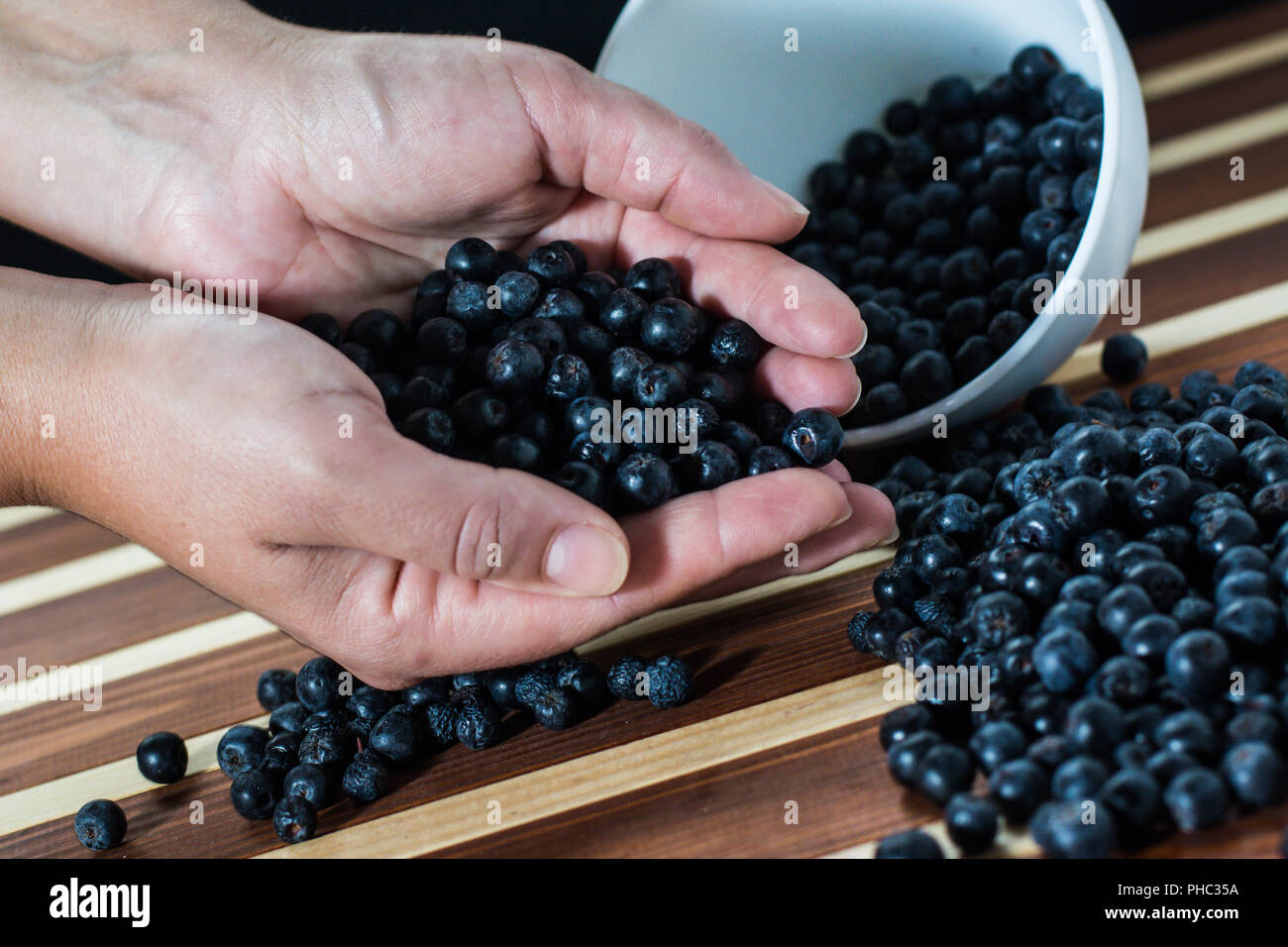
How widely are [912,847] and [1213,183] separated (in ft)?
6.37

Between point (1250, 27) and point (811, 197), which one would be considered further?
point (1250, 27)

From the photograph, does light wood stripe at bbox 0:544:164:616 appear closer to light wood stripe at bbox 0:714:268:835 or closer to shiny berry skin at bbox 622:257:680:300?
light wood stripe at bbox 0:714:268:835

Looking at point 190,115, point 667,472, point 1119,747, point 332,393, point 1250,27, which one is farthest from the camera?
point 1250,27

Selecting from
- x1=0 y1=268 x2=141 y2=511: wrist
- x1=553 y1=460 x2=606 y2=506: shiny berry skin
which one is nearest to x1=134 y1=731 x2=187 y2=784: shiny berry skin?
x1=0 y1=268 x2=141 y2=511: wrist

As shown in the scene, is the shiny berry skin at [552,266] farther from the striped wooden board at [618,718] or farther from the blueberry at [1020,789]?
the blueberry at [1020,789]

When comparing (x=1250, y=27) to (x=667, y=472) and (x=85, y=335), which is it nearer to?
(x=667, y=472)

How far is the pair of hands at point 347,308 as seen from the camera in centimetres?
137

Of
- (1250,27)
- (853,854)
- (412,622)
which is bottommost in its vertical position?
(853,854)

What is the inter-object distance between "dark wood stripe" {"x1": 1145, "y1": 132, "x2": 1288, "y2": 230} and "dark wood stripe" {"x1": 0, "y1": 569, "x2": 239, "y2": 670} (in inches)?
81.7

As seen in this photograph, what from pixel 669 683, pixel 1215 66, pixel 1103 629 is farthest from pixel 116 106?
pixel 1215 66

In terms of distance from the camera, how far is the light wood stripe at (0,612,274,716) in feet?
6.25

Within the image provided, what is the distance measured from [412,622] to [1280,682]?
3.30ft

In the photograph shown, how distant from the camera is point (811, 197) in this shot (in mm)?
2387
